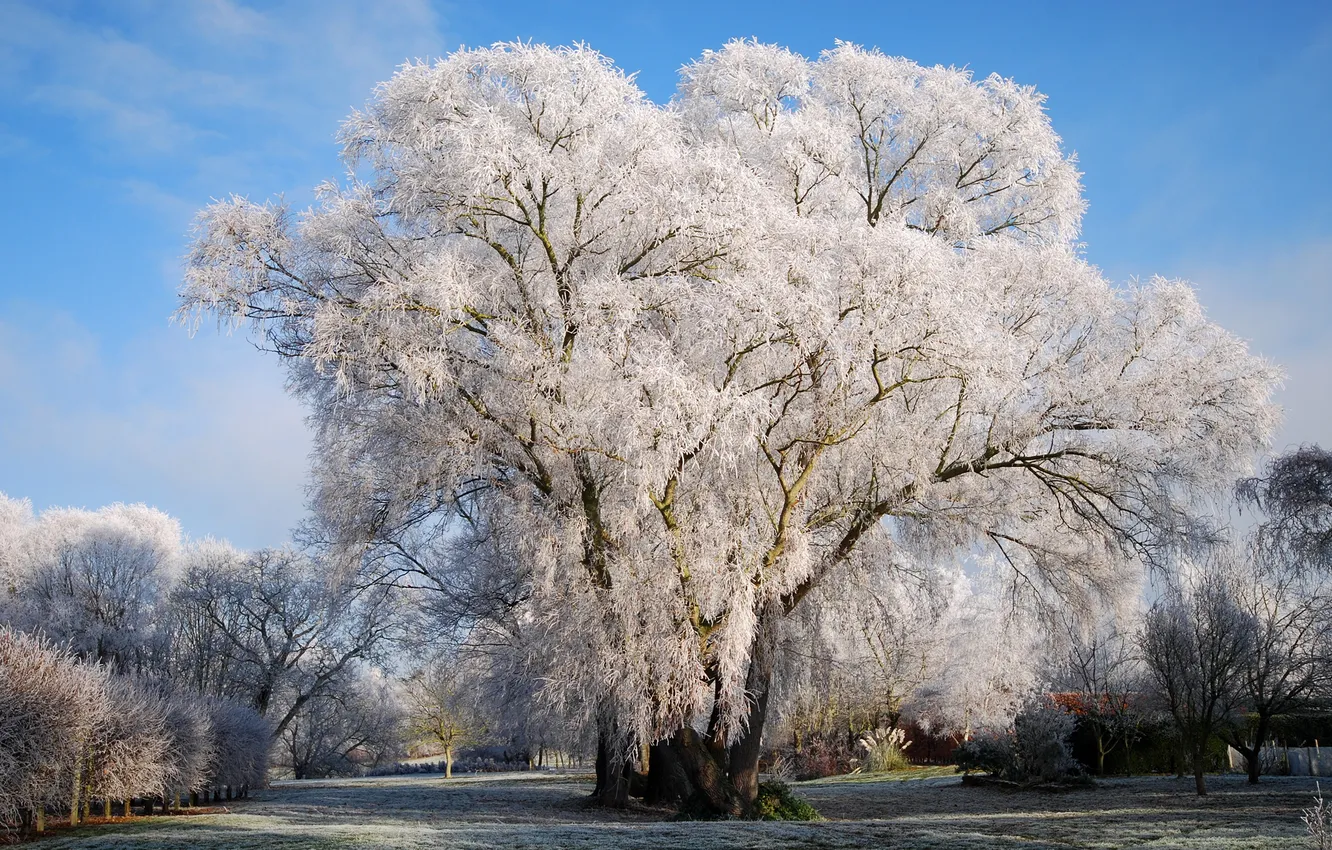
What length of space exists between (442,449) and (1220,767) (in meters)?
23.8

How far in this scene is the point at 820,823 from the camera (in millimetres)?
13453

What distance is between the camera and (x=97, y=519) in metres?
43.0

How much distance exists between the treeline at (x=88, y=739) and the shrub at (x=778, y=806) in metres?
9.35

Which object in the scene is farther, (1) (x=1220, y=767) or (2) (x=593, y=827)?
(1) (x=1220, y=767)

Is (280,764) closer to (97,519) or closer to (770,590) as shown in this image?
(97,519)

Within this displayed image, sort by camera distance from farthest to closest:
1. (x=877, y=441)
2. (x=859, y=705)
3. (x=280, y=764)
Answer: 1. (x=280, y=764)
2. (x=859, y=705)
3. (x=877, y=441)

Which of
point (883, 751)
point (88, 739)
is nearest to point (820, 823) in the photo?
point (88, 739)

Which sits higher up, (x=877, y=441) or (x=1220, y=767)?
(x=877, y=441)

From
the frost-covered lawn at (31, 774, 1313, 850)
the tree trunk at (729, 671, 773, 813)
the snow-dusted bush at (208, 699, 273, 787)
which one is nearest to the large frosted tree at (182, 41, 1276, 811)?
the tree trunk at (729, 671, 773, 813)

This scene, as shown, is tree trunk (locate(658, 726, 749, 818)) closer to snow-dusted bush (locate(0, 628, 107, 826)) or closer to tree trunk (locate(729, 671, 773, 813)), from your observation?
tree trunk (locate(729, 671, 773, 813))

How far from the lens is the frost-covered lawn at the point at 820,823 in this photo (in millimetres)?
10258

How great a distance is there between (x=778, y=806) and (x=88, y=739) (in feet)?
33.6

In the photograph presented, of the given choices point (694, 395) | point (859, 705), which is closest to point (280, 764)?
point (859, 705)

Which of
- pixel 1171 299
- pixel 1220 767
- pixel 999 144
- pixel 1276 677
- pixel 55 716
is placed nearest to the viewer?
pixel 55 716
